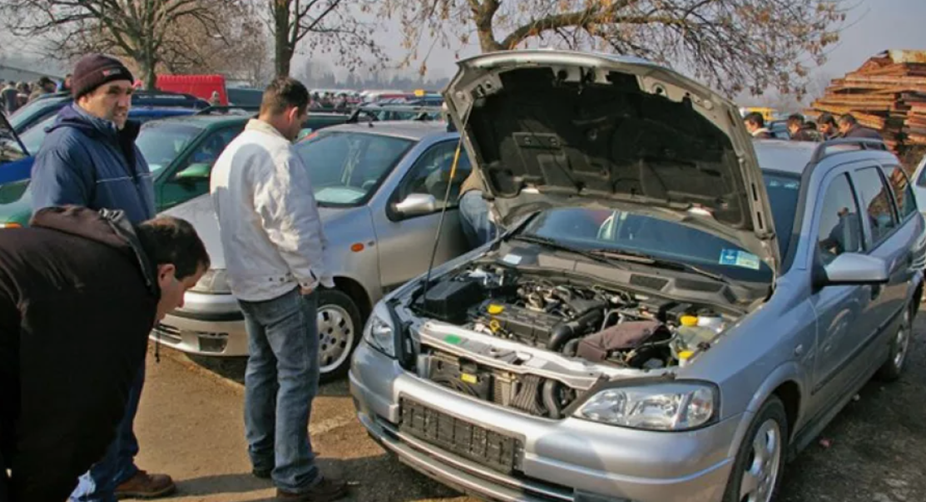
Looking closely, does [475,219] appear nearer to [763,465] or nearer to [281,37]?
[763,465]

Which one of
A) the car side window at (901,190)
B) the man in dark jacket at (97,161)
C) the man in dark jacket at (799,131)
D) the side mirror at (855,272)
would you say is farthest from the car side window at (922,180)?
the man in dark jacket at (97,161)

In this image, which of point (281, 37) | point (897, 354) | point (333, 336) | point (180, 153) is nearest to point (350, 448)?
point (333, 336)

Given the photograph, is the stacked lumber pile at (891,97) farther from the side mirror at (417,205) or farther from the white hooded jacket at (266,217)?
the white hooded jacket at (266,217)

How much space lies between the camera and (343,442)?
159 inches

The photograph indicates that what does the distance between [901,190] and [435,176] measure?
3425 mm

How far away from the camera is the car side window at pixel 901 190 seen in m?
5.10

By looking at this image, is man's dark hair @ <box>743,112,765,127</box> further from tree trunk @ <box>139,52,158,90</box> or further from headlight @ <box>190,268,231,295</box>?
tree trunk @ <box>139,52,158,90</box>

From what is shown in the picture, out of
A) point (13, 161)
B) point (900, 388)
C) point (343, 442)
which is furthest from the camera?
point (13, 161)

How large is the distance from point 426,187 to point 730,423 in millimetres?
3282

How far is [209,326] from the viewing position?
175 inches

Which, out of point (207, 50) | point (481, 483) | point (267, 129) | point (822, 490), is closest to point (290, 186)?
point (267, 129)

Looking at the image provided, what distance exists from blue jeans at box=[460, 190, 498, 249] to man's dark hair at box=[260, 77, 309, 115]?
7.85ft

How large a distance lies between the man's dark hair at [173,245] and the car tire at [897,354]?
4.64 metres

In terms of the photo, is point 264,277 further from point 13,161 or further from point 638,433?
point 13,161
